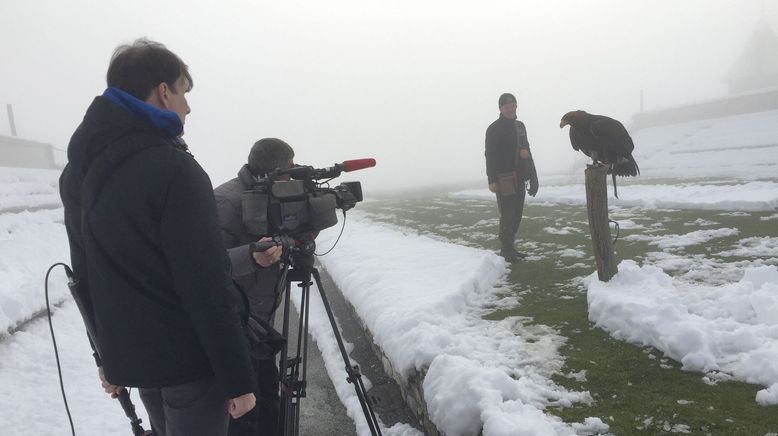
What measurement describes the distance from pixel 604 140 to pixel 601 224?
31.8 inches

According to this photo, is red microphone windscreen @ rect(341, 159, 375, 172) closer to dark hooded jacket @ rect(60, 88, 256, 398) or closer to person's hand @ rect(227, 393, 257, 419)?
dark hooded jacket @ rect(60, 88, 256, 398)

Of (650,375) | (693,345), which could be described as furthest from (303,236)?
(693,345)

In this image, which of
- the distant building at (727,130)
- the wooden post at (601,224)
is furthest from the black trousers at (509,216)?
the distant building at (727,130)

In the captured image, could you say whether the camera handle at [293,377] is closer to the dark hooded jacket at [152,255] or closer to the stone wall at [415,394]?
the stone wall at [415,394]

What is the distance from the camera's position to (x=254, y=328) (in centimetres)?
204

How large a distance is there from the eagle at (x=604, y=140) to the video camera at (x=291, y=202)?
2.86 m

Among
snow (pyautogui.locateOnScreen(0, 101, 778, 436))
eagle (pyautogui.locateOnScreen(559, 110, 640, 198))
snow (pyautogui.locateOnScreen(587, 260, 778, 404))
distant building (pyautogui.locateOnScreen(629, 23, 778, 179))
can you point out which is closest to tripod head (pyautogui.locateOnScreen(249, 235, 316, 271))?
snow (pyautogui.locateOnScreen(0, 101, 778, 436))

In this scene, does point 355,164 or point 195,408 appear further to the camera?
point 355,164

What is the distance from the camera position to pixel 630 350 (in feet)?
10.7

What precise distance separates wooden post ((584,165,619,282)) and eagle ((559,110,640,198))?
0.51 ft

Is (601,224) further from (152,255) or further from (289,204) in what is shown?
(152,255)

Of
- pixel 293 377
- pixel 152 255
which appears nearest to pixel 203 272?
pixel 152 255

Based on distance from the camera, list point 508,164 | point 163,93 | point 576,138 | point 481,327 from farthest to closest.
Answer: point 508,164, point 576,138, point 481,327, point 163,93

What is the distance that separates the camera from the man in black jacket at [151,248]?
1.44 metres
